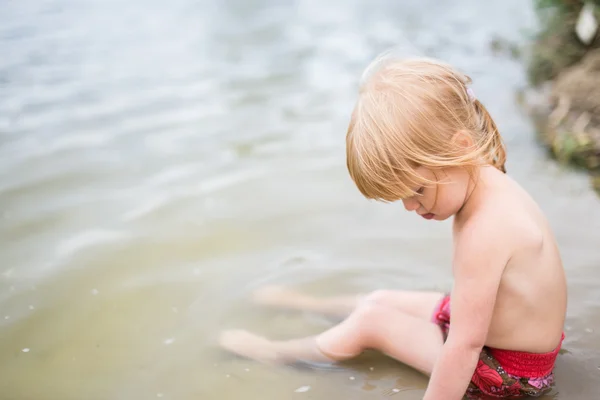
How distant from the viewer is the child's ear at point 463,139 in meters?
1.86

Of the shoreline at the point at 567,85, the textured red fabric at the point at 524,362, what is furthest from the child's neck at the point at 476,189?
the shoreline at the point at 567,85

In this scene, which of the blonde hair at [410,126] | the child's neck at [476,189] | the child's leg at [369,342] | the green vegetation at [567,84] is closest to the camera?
the blonde hair at [410,126]

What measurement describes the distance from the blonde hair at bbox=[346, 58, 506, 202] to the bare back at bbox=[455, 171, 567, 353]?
15cm

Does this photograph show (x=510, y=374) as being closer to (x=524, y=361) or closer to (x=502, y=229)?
(x=524, y=361)

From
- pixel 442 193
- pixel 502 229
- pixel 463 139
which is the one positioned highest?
pixel 463 139

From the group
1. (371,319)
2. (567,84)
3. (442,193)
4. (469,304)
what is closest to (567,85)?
(567,84)

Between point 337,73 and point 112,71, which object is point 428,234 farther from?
point 112,71

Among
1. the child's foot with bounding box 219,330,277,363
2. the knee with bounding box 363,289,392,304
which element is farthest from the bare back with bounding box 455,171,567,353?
the child's foot with bounding box 219,330,277,363

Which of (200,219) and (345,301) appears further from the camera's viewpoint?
(200,219)

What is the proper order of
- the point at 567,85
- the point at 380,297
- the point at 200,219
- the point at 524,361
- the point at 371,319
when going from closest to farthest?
the point at 524,361
the point at 371,319
the point at 380,297
the point at 200,219
the point at 567,85

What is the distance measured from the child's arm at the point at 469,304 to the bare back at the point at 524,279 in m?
0.04

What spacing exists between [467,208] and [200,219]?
1931 millimetres

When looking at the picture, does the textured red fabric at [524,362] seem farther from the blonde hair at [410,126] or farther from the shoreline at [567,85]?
the shoreline at [567,85]

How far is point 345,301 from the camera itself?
2.82 m
